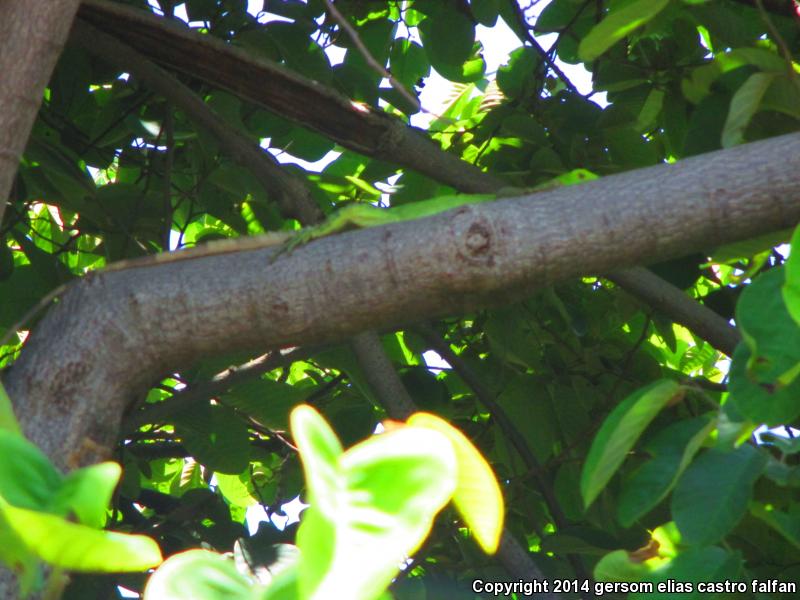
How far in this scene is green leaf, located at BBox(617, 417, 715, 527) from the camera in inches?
44.3

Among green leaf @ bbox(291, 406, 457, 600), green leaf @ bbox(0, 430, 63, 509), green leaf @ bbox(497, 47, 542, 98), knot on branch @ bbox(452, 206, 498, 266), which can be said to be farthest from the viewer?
green leaf @ bbox(497, 47, 542, 98)

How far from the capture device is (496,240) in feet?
4.17

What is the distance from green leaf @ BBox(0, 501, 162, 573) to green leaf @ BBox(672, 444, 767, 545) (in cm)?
72

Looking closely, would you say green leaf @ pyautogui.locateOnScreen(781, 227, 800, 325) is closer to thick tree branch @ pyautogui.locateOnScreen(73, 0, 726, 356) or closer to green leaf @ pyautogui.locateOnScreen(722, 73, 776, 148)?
green leaf @ pyautogui.locateOnScreen(722, 73, 776, 148)

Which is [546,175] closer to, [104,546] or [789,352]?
[789,352]

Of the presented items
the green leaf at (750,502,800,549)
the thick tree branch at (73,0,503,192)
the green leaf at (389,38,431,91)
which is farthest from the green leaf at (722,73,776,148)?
the green leaf at (389,38,431,91)

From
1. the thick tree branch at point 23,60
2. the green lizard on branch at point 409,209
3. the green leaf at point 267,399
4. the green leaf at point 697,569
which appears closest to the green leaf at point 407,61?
the green lizard on branch at point 409,209

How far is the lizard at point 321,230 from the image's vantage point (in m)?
1.49

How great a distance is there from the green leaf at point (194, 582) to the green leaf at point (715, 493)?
65cm

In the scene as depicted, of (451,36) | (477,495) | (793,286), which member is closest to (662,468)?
(793,286)

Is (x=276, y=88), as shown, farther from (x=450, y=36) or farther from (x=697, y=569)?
(x=697, y=569)

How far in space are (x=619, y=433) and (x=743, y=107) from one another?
3.01 feet

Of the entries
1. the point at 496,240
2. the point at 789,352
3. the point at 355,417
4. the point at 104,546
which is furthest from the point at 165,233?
the point at 104,546

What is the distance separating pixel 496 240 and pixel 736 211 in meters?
0.33
